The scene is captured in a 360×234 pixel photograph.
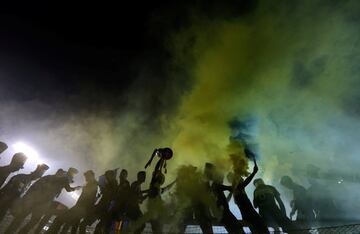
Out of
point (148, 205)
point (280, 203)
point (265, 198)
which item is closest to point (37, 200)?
point (148, 205)

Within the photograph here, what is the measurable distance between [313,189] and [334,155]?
389 centimetres

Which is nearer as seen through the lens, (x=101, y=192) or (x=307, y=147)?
(x=101, y=192)

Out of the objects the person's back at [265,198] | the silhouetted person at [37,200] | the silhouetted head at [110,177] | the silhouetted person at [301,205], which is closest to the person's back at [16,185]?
the silhouetted person at [37,200]

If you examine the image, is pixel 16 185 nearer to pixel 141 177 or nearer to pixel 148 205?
pixel 141 177

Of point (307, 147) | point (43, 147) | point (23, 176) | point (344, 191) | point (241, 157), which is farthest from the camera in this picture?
point (43, 147)

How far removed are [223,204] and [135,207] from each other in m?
3.15

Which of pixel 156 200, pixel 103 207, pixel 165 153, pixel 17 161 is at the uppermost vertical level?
pixel 165 153

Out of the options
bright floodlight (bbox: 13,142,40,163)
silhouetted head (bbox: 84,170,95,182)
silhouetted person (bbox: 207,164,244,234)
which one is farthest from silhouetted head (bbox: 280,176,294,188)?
bright floodlight (bbox: 13,142,40,163)

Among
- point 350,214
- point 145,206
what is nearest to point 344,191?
point 350,214

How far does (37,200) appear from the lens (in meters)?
9.20

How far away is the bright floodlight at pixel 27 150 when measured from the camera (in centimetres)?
1810

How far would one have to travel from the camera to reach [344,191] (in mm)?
11625

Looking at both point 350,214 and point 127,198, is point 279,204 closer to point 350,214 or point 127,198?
point 350,214

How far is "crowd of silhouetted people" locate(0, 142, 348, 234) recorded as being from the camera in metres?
8.62
